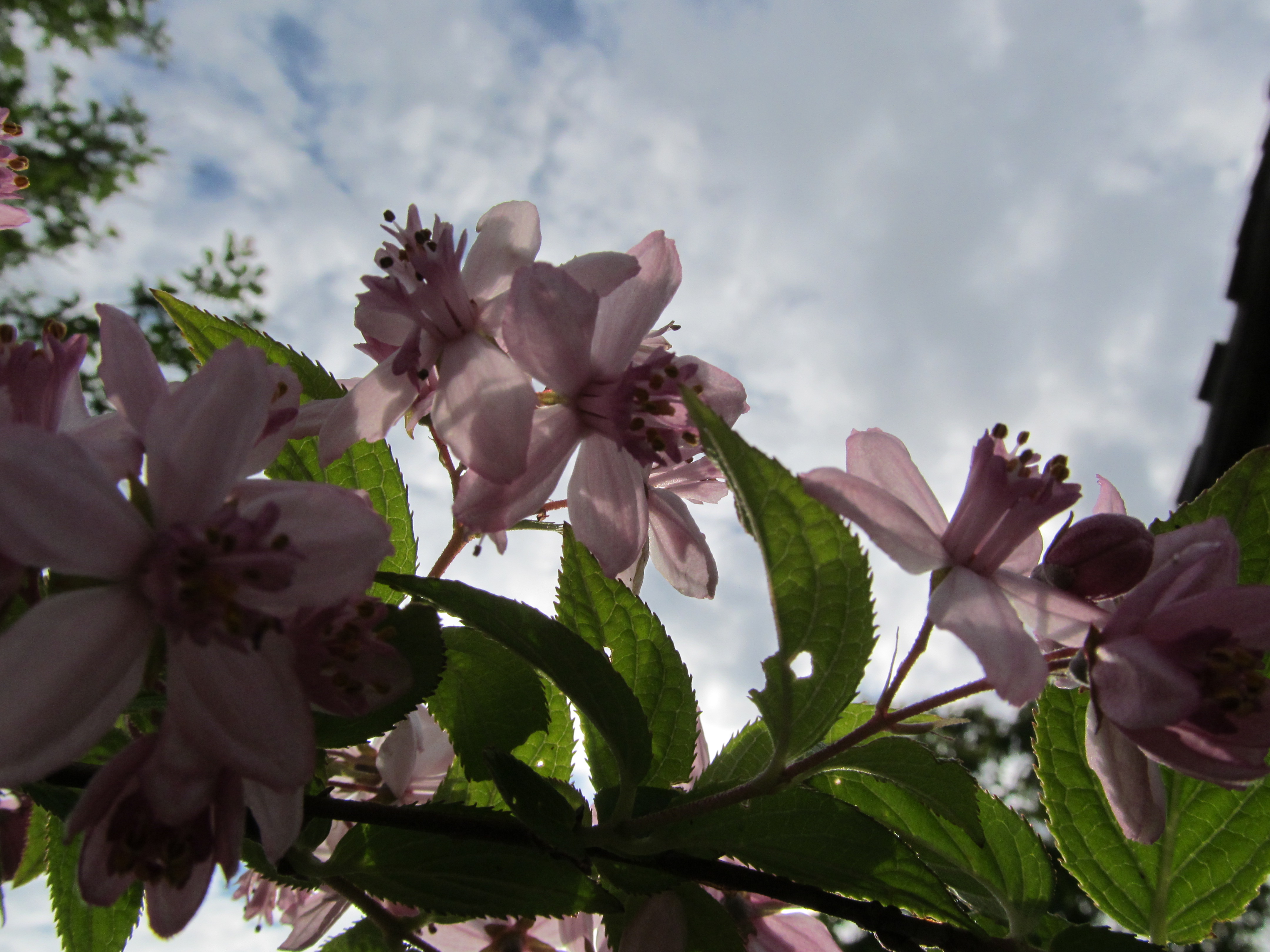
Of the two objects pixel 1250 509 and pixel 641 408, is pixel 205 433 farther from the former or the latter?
pixel 1250 509

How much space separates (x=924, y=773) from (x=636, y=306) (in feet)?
2.26

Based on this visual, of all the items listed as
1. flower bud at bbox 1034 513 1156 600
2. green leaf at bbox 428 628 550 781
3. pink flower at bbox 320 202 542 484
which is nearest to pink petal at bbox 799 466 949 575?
flower bud at bbox 1034 513 1156 600


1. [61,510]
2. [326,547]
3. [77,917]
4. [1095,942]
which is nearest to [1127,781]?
[1095,942]

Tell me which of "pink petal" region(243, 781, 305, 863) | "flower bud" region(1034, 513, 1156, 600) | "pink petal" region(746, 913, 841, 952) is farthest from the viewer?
"pink petal" region(746, 913, 841, 952)

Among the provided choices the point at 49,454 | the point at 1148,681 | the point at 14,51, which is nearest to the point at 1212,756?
the point at 1148,681

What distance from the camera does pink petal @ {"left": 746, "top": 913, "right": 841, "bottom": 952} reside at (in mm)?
1429

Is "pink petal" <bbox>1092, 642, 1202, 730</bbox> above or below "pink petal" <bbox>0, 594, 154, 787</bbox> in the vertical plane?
above

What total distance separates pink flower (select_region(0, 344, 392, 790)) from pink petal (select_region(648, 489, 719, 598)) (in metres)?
0.61

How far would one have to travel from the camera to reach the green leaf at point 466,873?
104 centimetres

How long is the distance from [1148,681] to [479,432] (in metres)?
0.76

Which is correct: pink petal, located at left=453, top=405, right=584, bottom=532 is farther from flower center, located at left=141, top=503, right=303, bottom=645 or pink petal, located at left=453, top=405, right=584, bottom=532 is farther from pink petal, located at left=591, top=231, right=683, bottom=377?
flower center, located at left=141, top=503, right=303, bottom=645

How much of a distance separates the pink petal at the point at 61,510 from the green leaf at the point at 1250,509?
1.22m

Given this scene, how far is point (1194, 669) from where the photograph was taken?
94 centimetres

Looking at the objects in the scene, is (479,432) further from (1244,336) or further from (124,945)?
(1244,336)
